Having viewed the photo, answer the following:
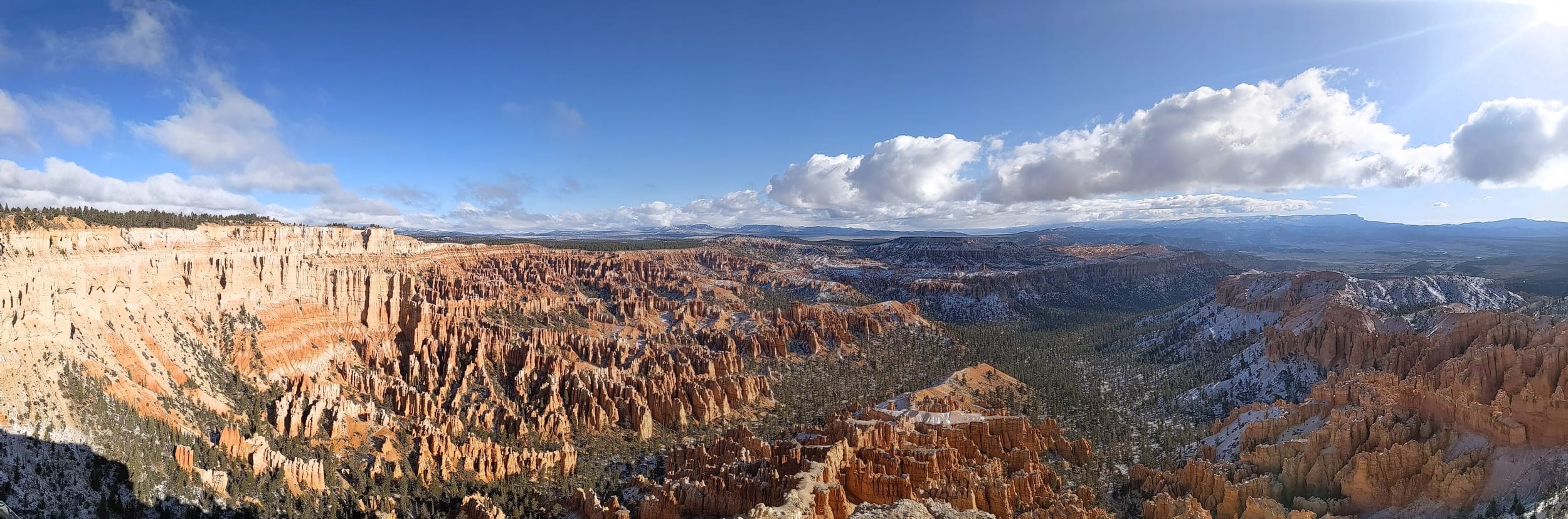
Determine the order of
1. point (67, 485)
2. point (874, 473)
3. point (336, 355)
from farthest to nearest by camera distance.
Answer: point (336, 355), point (874, 473), point (67, 485)

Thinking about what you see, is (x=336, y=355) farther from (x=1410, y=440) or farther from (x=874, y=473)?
(x=1410, y=440)

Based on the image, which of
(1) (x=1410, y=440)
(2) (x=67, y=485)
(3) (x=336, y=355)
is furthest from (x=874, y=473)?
(3) (x=336, y=355)

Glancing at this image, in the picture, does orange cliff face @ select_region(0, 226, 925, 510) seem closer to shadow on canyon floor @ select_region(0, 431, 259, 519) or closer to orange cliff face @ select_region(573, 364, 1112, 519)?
shadow on canyon floor @ select_region(0, 431, 259, 519)

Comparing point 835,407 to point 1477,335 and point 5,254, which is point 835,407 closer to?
point 1477,335

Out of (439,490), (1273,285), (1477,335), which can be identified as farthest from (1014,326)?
(439,490)

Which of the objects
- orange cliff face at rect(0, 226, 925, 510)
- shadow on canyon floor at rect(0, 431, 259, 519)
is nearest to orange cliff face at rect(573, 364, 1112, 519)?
orange cliff face at rect(0, 226, 925, 510)
